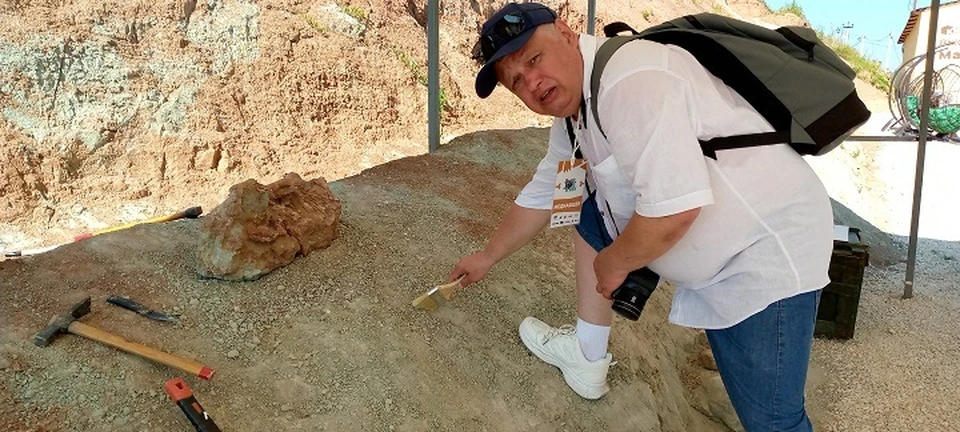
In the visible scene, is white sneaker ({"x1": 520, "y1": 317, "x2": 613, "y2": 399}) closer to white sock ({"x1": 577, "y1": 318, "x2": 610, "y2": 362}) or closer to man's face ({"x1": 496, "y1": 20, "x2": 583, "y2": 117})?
white sock ({"x1": 577, "y1": 318, "x2": 610, "y2": 362})

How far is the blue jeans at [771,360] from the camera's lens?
194 cm

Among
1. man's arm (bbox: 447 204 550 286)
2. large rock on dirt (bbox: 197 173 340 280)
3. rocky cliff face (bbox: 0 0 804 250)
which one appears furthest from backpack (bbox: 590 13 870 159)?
rocky cliff face (bbox: 0 0 804 250)

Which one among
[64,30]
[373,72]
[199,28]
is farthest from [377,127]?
[64,30]

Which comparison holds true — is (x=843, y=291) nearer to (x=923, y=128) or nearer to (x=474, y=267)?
(x=923, y=128)

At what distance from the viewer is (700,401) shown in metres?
3.82

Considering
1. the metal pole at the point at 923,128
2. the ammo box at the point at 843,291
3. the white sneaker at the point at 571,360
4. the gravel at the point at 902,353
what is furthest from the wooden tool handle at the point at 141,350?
the metal pole at the point at 923,128

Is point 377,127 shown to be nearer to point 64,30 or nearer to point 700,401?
point 64,30

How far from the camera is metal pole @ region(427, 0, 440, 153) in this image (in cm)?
539

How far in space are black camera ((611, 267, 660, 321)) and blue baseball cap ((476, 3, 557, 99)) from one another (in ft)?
2.46

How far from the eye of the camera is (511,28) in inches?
72.1

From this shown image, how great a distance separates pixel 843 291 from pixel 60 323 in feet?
14.5

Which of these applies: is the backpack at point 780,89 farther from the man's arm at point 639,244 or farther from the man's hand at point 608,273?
the man's hand at point 608,273

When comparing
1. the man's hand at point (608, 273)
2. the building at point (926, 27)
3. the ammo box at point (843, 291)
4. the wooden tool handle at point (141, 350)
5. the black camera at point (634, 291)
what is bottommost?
the ammo box at point (843, 291)

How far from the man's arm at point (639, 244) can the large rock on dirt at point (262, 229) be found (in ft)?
5.71
